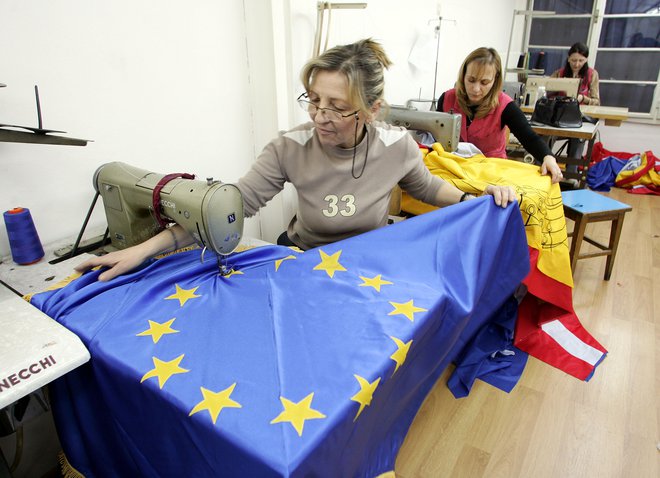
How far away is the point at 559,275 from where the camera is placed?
170 centimetres

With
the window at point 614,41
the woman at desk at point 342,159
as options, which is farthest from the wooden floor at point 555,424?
the window at point 614,41

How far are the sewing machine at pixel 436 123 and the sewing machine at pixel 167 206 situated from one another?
4.15 feet

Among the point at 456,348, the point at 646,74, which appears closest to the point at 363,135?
the point at 456,348

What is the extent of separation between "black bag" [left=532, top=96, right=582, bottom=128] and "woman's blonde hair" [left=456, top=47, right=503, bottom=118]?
116 centimetres

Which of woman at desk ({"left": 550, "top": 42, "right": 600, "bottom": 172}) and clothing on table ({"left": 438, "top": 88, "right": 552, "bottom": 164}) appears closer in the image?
clothing on table ({"left": 438, "top": 88, "right": 552, "bottom": 164})

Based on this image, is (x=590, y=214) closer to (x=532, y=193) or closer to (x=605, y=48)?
(x=532, y=193)

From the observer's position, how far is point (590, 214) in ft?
7.55

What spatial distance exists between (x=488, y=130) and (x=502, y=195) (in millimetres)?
1036

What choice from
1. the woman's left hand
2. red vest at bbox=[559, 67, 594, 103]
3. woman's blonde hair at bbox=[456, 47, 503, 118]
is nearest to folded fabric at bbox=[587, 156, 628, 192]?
red vest at bbox=[559, 67, 594, 103]

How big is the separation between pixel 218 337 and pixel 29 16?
1063mm

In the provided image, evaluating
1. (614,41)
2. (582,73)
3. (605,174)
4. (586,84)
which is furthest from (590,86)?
(614,41)

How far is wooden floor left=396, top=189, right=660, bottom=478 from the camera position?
1410 mm

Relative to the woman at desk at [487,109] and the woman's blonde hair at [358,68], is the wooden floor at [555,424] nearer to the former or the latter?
the woman at desk at [487,109]

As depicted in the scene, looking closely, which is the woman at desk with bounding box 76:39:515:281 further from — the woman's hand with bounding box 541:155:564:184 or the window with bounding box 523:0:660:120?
the window with bounding box 523:0:660:120
